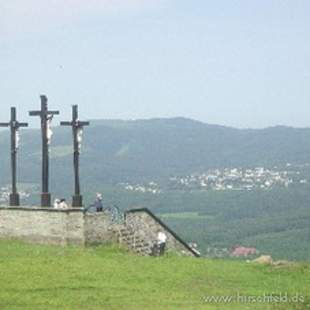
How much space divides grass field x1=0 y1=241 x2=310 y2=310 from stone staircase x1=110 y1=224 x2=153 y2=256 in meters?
3.00

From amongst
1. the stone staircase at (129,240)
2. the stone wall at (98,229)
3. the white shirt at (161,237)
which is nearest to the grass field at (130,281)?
the stone wall at (98,229)

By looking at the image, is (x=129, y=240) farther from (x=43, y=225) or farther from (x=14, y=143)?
(x=14, y=143)

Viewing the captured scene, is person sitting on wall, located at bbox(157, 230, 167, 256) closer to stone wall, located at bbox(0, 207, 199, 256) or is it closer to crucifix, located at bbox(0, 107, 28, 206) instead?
stone wall, located at bbox(0, 207, 199, 256)

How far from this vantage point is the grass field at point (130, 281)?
24.8m

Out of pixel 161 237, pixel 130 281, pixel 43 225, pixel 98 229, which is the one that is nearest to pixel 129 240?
pixel 161 237

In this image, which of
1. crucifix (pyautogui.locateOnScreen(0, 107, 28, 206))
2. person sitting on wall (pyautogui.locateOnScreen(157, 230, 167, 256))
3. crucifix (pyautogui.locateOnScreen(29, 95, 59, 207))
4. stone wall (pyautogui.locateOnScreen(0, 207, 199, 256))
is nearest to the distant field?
crucifix (pyautogui.locateOnScreen(0, 107, 28, 206))

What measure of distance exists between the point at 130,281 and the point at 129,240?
11086mm

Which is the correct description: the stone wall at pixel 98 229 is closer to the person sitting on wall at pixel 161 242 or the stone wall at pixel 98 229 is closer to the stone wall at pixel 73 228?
the stone wall at pixel 73 228

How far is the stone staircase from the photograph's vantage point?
3859 cm

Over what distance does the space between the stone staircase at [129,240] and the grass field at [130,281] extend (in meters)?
3.00

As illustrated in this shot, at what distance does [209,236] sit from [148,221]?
294ft

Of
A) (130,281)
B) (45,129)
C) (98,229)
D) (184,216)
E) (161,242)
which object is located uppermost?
(45,129)

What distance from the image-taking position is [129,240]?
39.2 metres

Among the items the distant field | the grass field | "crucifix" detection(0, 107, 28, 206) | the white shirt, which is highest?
"crucifix" detection(0, 107, 28, 206)
